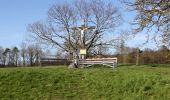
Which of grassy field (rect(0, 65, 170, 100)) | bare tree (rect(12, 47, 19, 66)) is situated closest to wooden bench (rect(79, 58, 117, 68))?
grassy field (rect(0, 65, 170, 100))

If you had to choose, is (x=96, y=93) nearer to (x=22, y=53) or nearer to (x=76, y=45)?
(x=76, y=45)

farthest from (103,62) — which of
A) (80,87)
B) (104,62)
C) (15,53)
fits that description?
(15,53)

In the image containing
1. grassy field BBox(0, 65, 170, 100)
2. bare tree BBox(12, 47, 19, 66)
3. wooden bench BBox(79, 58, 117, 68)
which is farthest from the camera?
bare tree BBox(12, 47, 19, 66)

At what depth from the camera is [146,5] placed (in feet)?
59.6

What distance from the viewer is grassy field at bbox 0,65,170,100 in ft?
64.7

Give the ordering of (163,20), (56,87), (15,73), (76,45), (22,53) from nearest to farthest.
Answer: (163,20) → (56,87) → (15,73) → (76,45) → (22,53)

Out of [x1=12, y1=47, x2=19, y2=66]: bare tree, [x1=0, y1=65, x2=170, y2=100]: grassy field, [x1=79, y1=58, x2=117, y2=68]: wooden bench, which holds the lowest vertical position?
[x1=0, y1=65, x2=170, y2=100]: grassy field

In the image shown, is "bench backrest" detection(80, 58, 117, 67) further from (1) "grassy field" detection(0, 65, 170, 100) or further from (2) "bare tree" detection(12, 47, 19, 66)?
(2) "bare tree" detection(12, 47, 19, 66)

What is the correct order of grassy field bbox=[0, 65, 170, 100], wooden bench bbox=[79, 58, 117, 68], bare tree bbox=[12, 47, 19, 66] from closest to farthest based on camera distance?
grassy field bbox=[0, 65, 170, 100]
wooden bench bbox=[79, 58, 117, 68]
bare tree bbox=[12, 47, 19, 66]

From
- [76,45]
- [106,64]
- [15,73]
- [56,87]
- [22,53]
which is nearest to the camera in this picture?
[56,87]

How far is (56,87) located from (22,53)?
76.3 m

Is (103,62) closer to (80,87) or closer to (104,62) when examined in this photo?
(104,62)

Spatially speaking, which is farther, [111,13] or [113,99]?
[111,13]

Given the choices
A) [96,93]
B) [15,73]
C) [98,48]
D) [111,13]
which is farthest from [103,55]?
[96,93]
